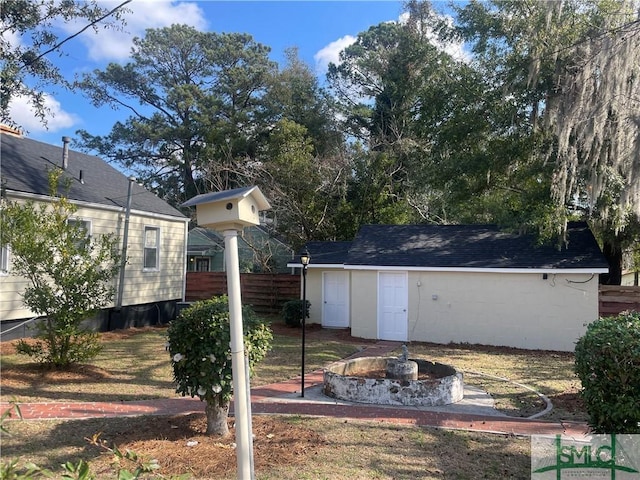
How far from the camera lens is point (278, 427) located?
612 cm

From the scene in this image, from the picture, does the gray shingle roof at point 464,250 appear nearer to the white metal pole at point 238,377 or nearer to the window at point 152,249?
the window at point 152,249

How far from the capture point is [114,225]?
14.4 metres

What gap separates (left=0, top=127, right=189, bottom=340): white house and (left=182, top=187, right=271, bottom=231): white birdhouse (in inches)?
342

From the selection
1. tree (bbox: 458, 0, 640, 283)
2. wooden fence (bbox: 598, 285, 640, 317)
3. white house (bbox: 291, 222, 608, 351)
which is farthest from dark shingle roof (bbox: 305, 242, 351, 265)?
wooden fence (bbox: 598, 285, 640, 317)

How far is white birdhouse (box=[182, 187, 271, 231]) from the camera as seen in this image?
160 inches

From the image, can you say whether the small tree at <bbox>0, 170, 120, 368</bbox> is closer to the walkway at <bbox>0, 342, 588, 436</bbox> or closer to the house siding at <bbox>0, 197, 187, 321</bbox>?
the walkway at <bbox>0, 342, 588, 436</bbox>

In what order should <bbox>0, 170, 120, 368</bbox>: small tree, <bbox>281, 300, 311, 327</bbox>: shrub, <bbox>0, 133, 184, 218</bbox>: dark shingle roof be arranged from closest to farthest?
<bbox>0, 170, 120, 368</bbox>: small tree < <bbox>0, 133, 184, 218</bbox>: dark shingle roof < <bbox>281, 300, 311, 327</bbox>: shrub

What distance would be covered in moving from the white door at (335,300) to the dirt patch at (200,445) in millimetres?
11152

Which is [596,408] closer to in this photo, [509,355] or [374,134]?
[509,355]

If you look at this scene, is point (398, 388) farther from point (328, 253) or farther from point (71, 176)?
point (71, 176)

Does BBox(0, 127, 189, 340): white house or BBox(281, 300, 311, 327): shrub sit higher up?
BBox(0, 127, 189, 340): white house

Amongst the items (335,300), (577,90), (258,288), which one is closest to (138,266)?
(258,288)

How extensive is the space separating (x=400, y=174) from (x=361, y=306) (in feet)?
33.4

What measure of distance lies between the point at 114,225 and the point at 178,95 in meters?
18.8
